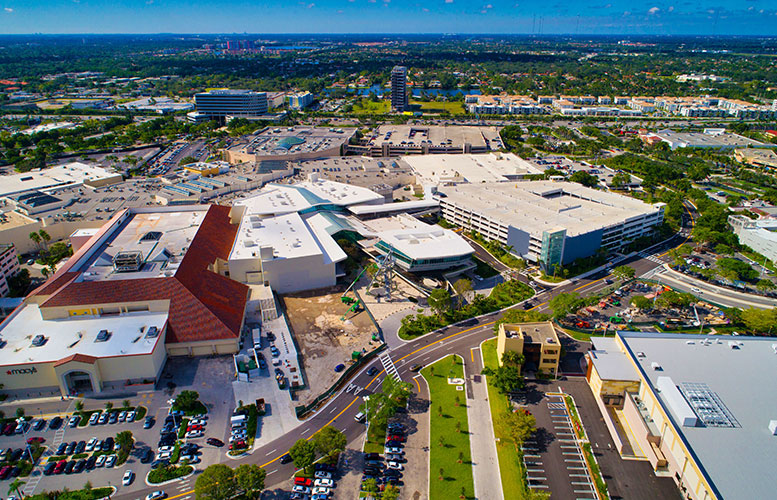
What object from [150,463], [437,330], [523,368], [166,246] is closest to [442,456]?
[523,368]

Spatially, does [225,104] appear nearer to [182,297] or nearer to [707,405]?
[182,297]

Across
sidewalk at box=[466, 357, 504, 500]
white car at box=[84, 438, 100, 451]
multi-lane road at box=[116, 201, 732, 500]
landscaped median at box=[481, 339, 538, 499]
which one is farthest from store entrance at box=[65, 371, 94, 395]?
landscaped median at box=[481, 339, 538, 499]

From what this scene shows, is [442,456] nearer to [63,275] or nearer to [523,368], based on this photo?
[523,368]

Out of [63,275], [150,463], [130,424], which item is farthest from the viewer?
[63,275]

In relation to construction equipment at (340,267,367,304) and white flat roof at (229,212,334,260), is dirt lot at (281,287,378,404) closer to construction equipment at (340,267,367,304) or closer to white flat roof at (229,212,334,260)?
construction equipment at (340,267,367,304)

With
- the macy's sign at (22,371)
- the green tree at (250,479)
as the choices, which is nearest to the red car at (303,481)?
the green tree at (250,479)

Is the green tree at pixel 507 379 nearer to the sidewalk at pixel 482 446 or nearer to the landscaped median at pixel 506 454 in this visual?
the landscaped median at pixel 506 454
